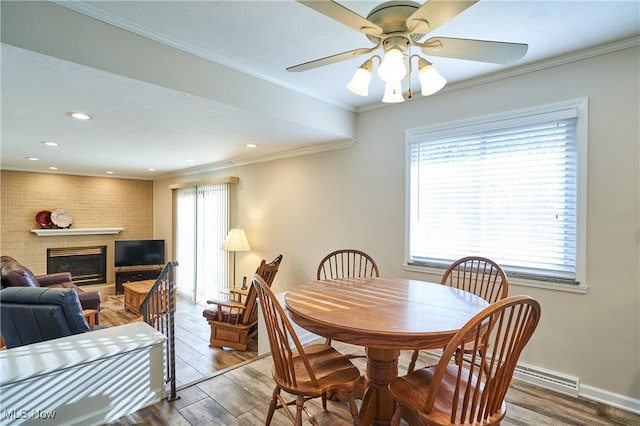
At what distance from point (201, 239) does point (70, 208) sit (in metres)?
2.67

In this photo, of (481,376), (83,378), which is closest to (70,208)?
(83,378)

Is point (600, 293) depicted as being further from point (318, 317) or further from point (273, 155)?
point (273, 155)

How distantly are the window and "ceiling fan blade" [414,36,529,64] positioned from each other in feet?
3.72

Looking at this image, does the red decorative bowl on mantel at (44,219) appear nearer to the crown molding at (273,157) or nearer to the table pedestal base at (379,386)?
the crown molding at (273,157)

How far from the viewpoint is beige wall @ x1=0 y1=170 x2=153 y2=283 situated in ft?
18.0

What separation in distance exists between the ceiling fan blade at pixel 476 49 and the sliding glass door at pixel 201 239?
4187 millimetres

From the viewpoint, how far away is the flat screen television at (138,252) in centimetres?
625

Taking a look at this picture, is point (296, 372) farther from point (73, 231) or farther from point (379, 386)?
point (73, 231)

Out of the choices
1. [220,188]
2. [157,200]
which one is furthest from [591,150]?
[157,200]

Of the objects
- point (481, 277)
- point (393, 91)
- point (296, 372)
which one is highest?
point (393, 91)

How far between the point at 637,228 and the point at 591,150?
0.57m

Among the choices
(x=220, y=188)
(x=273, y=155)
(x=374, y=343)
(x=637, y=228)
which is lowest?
(x=374, y=343)

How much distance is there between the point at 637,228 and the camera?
6.74 feet

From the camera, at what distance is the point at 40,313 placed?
2275 mm
